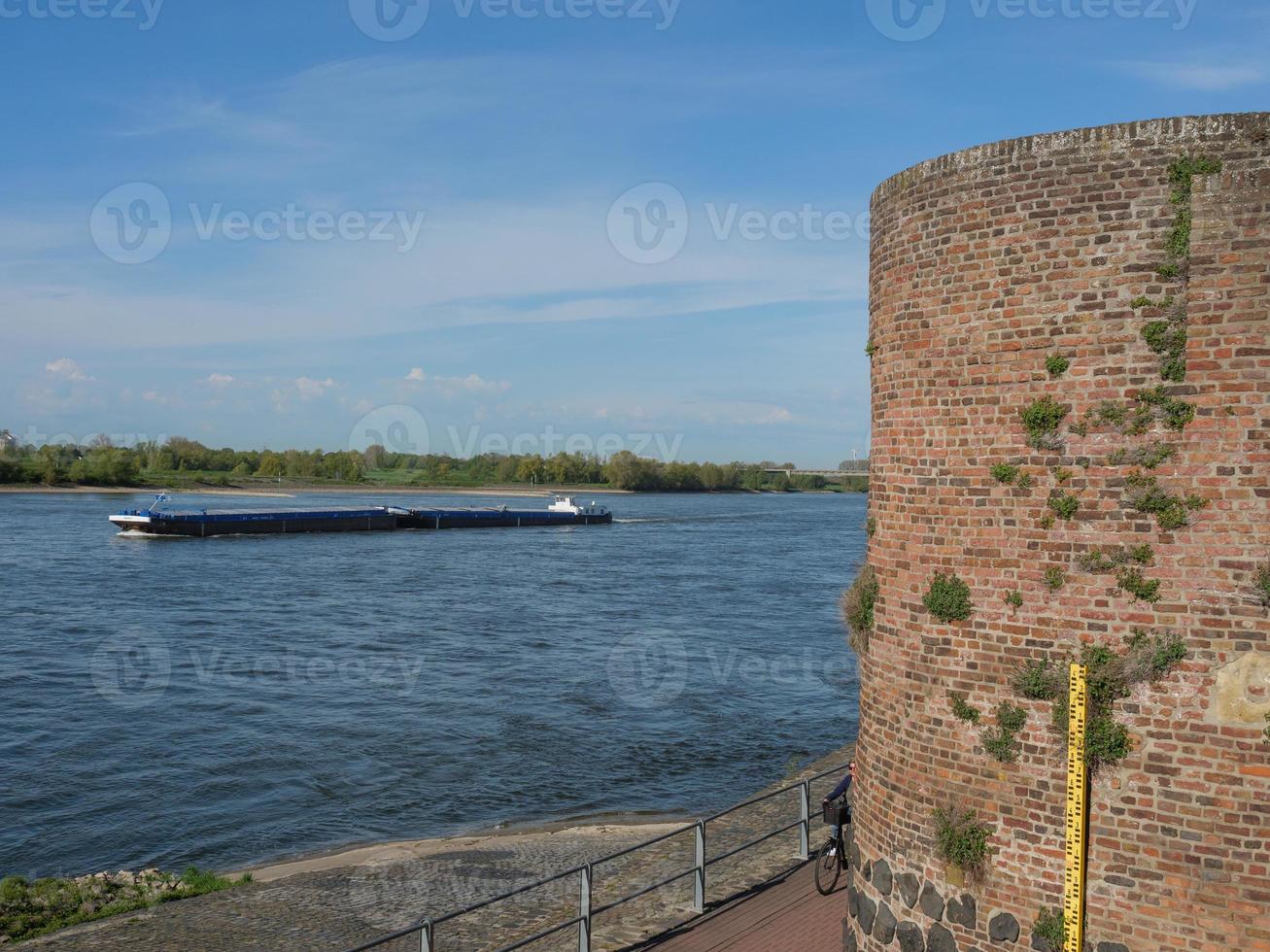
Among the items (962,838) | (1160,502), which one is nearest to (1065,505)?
(1160,502)

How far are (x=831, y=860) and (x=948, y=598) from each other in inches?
276

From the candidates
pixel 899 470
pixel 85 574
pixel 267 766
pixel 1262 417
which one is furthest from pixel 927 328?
pixel 85 574

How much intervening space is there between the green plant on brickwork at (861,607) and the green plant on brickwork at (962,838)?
1615mm

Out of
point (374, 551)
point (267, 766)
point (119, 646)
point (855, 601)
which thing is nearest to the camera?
point (855, 601)

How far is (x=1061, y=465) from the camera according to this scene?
746cm

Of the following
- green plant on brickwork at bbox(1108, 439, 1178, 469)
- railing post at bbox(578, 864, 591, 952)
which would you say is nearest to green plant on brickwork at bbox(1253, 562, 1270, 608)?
green plant on brickwork at bbox(1108, 439, 1178, 469)

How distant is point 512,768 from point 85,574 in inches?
1739

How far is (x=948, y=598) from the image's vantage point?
8031 mm

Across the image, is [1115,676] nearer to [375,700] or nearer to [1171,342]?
[1171,342]

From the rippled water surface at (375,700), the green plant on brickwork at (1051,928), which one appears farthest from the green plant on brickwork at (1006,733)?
the rippled water surface at (375,700)

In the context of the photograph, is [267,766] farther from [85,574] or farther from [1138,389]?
[85,574]

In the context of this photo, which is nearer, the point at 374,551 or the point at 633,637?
the point at 633,637

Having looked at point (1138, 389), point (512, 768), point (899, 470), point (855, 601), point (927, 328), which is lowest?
point (512, 768)

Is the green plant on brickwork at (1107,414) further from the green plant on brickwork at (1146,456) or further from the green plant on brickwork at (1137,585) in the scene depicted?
the green plant on brickwork at (1137,585)
